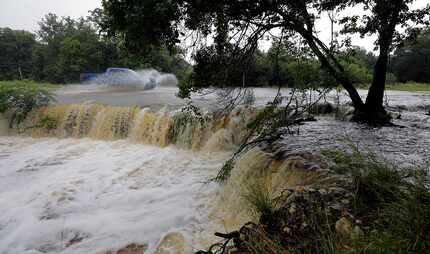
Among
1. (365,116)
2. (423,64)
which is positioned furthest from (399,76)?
(365,116)

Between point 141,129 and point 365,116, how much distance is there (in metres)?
5.58

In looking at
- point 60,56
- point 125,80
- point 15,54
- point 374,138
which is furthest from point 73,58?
point 374,138

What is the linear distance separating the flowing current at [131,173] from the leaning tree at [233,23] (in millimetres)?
1579

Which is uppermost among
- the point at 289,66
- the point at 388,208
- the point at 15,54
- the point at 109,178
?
the point at 15,54

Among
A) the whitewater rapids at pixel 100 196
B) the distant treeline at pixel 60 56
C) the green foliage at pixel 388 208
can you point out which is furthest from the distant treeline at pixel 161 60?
the green foliage at pixel 388 208

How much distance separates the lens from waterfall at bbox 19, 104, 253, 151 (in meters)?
7.39

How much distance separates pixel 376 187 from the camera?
2602mm

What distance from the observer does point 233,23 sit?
505 cm

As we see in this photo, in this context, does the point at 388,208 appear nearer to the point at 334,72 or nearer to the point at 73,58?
the point at 334,72

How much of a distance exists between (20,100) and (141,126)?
4.93m

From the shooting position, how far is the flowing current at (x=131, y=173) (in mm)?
3904

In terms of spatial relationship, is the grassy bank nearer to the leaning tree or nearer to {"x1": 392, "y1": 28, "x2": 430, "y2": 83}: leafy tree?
the leaning tree

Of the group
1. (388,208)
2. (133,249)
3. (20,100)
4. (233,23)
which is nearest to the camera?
(388,208)

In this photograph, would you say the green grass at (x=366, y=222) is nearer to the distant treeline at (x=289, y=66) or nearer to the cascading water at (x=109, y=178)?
the cascading water at (x=109, y=178)
